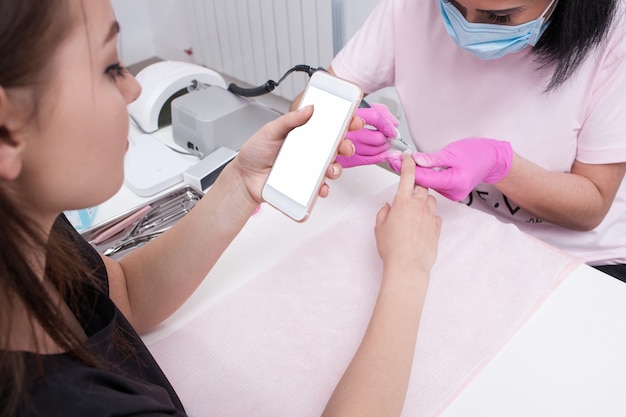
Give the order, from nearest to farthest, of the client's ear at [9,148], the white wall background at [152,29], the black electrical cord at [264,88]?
the client's ear at [9,148] → the black electrical cord at [264,88] → the white wall background at [152,29]

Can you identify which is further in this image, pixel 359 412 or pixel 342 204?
pixel 342 204

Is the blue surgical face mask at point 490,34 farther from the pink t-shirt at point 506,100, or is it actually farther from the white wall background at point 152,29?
the white wall background at point 152,29

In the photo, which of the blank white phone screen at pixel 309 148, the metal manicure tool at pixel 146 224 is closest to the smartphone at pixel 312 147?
the blank white phone screen at pixel 309 148

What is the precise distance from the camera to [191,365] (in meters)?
0.72

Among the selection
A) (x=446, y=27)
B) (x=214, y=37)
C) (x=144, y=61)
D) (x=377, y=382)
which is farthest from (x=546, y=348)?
(x=144, y=61)

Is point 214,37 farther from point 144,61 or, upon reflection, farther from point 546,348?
point 546,348

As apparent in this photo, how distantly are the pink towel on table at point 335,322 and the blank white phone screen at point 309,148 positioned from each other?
0.12m

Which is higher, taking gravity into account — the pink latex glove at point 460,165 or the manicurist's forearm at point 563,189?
the pink latex glove at point 460,165

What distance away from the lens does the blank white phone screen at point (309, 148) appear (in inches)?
30.8

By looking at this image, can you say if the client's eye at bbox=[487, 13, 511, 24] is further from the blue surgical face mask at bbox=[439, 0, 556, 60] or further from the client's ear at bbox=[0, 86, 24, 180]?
the client's ear at bbox=[0, 86, 24, 180]

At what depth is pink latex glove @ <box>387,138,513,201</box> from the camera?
2.83ft

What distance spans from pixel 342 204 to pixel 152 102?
0.50 metres

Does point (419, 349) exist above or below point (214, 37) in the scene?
above

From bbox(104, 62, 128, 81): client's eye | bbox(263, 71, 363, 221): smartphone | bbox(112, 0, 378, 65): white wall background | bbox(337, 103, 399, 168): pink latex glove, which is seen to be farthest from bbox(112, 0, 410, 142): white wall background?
bbox(104, 62, 128, 81): client's eye
